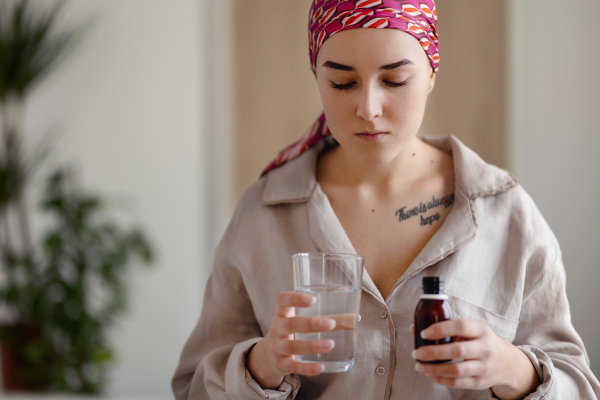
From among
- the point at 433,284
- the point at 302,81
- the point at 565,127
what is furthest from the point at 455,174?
the point at 302,81

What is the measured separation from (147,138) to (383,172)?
83.6 inches

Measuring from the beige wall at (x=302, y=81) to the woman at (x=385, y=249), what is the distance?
1.25 m

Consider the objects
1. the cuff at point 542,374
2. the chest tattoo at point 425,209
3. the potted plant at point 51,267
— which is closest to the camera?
the cuff at point 542,374

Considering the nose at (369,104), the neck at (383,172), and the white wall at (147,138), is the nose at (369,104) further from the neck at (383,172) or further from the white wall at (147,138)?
the white wall at (147,138)

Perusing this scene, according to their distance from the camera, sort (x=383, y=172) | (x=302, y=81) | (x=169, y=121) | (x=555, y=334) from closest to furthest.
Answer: (x=555, y=334), (x=383, y=172), (x=302, y=81), (x=169, y=121)

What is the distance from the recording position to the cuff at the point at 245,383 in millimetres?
889

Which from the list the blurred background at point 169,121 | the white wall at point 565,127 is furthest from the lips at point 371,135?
the blurred background at point 169,121

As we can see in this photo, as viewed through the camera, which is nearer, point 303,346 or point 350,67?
point 303,346

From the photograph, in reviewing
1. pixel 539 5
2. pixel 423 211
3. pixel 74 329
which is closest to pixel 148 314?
pixel 74 329

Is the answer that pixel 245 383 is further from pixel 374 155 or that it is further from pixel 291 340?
pixel 374 155

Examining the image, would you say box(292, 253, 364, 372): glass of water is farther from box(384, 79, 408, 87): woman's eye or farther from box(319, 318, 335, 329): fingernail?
box(384, 79, 408, 87): woman's eye

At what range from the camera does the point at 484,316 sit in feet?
3.08

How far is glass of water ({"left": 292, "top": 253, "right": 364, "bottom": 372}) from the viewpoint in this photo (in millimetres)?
727

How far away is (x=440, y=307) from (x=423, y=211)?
0.39m
